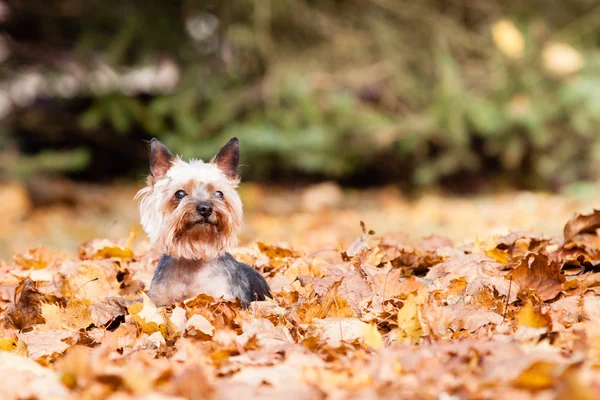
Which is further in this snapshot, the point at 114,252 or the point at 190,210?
the point at 114,252

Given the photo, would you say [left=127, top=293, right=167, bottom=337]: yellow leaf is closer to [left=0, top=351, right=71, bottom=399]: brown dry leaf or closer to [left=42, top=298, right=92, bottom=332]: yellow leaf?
[left=42, top=298, right=92, bottom=332]: yellow leaf

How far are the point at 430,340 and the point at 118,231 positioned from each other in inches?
285

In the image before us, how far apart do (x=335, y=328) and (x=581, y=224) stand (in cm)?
218

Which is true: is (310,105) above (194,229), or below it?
above

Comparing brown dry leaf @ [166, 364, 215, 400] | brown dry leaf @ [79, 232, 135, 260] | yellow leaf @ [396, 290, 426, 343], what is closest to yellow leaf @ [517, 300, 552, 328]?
yellow leaf @ [396, 290, 426, 343]

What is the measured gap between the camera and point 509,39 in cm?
1160

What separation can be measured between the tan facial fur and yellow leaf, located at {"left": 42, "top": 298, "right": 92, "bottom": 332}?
496 millimetres

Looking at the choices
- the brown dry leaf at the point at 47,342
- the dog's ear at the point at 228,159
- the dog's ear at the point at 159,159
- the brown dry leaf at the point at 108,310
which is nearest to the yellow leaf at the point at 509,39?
the dog's ear at the point at 228,159

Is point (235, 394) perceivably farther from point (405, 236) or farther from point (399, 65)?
point (399, 65)

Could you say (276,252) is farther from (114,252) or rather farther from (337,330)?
(337,330)

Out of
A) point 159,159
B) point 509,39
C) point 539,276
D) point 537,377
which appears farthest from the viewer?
point 509,39

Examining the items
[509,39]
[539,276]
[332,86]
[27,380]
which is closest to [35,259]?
[27,380]

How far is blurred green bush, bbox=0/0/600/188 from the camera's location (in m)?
11.0

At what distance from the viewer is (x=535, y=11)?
13.4 m
